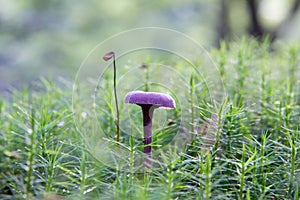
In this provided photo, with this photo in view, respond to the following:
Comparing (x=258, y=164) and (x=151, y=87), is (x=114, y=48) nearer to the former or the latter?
(x=151, y=87)

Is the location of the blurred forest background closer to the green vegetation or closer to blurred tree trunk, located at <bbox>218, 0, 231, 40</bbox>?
blurred tree trunk, located at <bbox>218, 0, 231, 40</bbox>

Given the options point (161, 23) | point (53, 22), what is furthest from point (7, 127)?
point (161, 23)

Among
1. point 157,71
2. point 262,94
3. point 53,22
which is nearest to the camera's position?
point 262,94

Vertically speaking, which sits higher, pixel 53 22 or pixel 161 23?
pixel 161 23

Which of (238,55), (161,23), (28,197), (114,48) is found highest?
(161,23)

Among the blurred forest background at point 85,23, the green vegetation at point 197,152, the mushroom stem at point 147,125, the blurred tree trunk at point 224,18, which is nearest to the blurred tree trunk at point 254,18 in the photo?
the blurred forest background at point 85,23

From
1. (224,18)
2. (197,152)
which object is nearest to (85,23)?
(224,18)

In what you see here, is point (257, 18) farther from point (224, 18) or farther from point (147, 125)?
point (147, 125)

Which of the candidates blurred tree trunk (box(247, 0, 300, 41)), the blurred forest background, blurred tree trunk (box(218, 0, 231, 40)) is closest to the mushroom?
the blurred forest background
